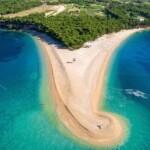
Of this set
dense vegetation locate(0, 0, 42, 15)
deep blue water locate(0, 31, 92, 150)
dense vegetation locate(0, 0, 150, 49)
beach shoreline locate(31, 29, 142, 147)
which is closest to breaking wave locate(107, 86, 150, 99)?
beach shoreline locate(31, 29, 142, 147)

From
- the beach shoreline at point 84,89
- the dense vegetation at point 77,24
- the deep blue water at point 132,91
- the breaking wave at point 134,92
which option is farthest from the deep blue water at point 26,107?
the breaking wave at point 134,92

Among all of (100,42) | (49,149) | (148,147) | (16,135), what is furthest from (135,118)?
(100,42)

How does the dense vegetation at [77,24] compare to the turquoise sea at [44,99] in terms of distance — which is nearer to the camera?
the turquoise sea at [44,99]

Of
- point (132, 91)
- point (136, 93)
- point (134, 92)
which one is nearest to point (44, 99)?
point (132, 91)

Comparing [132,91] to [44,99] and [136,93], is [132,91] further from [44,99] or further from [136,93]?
[44,99]

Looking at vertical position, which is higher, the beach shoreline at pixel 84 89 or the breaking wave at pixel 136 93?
the beach shoreline at pixel 84 89

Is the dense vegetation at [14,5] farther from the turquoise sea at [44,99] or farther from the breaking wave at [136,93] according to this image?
the breaking wave at [136,93]

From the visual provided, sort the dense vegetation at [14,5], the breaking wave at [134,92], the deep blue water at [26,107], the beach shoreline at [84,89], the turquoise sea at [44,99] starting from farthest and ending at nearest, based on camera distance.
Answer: the dense vegetation at [14,5], the breaking wave at [134,92], the beach shoreline at [84,89], the turquoise sea at [44,99], the deep blue water at [26,107]
